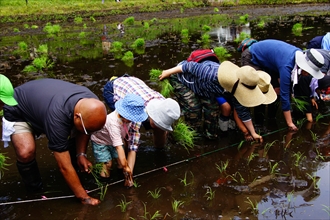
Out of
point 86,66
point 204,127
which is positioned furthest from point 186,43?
point 204,127

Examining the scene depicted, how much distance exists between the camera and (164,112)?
301cm

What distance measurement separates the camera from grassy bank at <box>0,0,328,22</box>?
18877mm

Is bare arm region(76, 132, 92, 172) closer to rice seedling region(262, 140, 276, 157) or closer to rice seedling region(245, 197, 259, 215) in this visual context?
rice seedling region(245, 197, 259, 215)

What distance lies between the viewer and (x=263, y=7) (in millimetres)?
21422

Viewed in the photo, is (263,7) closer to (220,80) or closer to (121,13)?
(121,13)

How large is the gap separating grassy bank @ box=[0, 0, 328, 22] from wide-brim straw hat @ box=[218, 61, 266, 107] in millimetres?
16661

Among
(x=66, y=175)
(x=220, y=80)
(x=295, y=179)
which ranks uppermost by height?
(x=220, y=80)

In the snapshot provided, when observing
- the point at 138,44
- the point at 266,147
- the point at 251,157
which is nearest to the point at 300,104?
the point at 266,147

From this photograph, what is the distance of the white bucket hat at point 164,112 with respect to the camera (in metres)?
3.00

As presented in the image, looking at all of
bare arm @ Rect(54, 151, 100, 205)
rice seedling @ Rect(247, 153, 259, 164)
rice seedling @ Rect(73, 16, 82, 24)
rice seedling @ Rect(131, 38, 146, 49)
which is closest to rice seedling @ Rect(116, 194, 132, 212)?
bare arm @ Rect(54, 151, 100, 205)

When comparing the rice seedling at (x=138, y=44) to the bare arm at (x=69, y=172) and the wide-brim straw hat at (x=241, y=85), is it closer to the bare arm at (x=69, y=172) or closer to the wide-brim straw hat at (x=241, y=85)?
the wide-brim straw hat at (x=241, y=85)

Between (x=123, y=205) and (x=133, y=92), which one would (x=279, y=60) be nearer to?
(x=133, y=92)

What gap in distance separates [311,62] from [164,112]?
1831mm

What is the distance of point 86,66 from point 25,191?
4.82m
